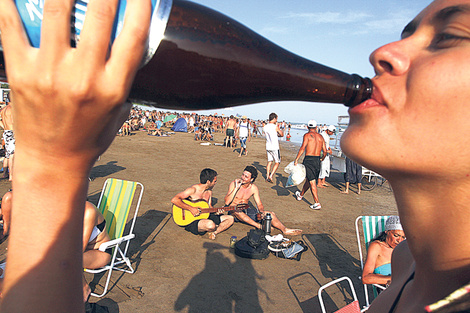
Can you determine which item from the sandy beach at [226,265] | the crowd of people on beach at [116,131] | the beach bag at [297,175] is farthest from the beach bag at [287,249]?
the crowd of people on beach at [116,131]

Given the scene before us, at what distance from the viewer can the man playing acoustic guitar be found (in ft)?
18.5

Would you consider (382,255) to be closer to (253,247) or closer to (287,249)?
(287,249)

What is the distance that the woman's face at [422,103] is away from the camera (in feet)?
2.73

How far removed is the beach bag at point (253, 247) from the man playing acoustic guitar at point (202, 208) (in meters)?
0.76

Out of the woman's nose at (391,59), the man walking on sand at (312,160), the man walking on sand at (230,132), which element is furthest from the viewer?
the man walking on sand at (230,132)

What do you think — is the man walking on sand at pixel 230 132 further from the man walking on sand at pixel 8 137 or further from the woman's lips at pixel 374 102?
the woman's lips at pixel 374 102

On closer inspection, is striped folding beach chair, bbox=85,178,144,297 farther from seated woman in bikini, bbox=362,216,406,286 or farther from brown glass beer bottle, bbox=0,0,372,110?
brown glass beer bottle, bbox=0,0,372,110

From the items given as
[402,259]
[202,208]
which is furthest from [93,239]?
[402,259]

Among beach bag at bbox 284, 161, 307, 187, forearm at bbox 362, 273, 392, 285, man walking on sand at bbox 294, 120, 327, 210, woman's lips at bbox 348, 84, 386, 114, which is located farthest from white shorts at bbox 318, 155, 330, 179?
woman's lips at bbox 348, 84, 386, 114

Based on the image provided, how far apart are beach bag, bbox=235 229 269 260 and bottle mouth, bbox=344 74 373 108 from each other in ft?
13.5

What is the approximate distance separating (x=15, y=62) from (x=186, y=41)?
57 cm

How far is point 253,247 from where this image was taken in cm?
498

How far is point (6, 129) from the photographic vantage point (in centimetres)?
760

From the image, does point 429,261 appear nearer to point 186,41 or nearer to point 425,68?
point 425,68
